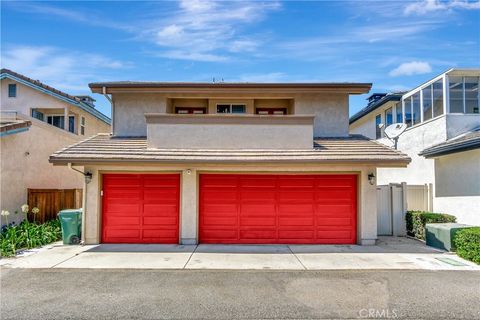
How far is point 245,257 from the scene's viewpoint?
880 centimetres

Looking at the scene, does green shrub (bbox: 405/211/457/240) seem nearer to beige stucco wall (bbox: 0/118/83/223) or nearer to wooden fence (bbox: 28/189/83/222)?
wooden fence (bbox: 28/189/83/222)

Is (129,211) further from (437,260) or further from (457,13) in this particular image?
(457,13)

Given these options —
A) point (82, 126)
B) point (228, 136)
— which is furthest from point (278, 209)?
point (82, 126)

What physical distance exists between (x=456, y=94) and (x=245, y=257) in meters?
11.3

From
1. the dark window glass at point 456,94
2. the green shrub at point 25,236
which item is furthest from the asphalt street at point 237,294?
the dark window glass at point 456,94

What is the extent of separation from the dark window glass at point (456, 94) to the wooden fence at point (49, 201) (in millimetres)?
16799

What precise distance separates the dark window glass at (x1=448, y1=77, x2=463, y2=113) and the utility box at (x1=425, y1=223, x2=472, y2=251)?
5479 millimetres

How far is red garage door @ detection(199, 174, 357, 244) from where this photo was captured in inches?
416

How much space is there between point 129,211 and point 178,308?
580cm

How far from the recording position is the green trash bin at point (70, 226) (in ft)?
34.4

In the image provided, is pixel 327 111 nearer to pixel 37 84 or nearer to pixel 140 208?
pixel 140 208

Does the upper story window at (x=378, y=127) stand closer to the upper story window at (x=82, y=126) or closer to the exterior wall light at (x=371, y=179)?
the exterior wall light at (x=371, y=179)

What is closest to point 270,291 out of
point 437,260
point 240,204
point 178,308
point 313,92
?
point 178,308

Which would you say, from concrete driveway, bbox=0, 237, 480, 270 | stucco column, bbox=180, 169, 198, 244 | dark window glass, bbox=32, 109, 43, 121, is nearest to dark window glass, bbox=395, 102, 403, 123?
concrete driveway, bbox=0, 237, 480, 270
